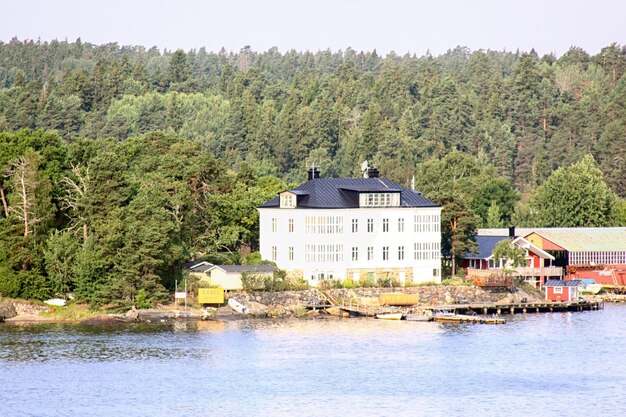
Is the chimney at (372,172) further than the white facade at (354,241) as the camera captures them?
Yes

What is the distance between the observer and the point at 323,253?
7731cm

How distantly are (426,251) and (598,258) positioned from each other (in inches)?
631

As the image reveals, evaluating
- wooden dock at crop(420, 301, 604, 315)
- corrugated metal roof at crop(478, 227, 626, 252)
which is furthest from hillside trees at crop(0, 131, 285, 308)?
corrugated metal roof at crop(478, 227, 626, 252)

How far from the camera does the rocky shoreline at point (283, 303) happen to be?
2790 inches

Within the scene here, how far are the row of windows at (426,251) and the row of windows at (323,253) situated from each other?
485 centimetres

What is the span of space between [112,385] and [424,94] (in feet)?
402

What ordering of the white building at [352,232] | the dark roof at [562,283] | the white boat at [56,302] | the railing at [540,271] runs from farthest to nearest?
1. the railing at [540,271]
2. the dark roof at [562,283]
3. the white building at [352,232]
4. the white boat at [56,302]

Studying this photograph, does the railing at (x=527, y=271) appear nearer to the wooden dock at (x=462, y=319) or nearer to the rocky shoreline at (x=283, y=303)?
the rocky shoreline at (x=283, y=303)

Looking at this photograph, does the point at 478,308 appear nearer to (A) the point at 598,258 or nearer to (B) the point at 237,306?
(B) the point at 237,306

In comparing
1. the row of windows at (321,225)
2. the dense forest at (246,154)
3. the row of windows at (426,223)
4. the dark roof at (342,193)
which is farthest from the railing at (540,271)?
the row of windows at (321,225)

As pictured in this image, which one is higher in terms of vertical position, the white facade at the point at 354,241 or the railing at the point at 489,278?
the white facade at the point at 354,241

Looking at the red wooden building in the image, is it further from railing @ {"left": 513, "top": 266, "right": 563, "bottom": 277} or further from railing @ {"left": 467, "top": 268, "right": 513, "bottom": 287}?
railing @ {"left": 513, "top": 266, "right": 563, "bottom": 277}

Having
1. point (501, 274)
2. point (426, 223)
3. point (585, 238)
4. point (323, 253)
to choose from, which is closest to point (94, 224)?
point (323, 253)

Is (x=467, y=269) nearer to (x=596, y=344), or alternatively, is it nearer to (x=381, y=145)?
(x=596, y=344)
